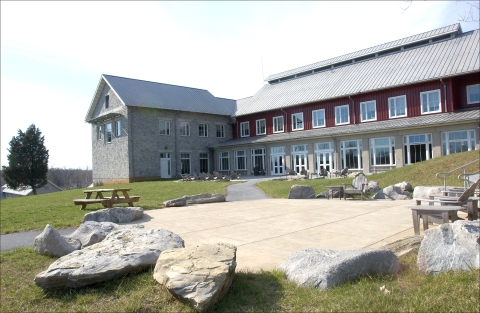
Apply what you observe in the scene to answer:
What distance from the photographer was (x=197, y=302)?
3895 mm

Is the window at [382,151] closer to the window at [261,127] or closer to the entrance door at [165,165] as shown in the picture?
the window at [261,127]

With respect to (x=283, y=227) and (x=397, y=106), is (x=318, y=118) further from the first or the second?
(x=283, y=227)

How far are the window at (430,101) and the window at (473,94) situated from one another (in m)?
1.99

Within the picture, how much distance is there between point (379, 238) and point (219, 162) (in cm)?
3500

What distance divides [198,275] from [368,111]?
93.7 feet

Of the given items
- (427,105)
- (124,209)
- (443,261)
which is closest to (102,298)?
(443,261)

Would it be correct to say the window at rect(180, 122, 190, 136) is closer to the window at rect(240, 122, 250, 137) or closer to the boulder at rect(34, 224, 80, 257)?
the window at rect(240, 122, 250, 137)

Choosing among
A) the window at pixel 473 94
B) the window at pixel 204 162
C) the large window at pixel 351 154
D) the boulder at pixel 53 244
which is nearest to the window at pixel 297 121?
the large window at pixel 351 154

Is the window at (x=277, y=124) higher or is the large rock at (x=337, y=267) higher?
the window at (x=277, y=124)

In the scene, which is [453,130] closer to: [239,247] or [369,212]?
[369,212]

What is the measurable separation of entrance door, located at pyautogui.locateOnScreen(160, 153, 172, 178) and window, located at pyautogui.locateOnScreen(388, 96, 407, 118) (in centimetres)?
2202

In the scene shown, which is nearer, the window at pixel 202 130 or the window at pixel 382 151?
the window at pixel 382 151

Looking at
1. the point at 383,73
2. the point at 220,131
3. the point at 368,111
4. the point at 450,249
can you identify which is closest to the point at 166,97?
the point at 220,131

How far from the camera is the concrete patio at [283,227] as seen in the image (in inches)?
245
